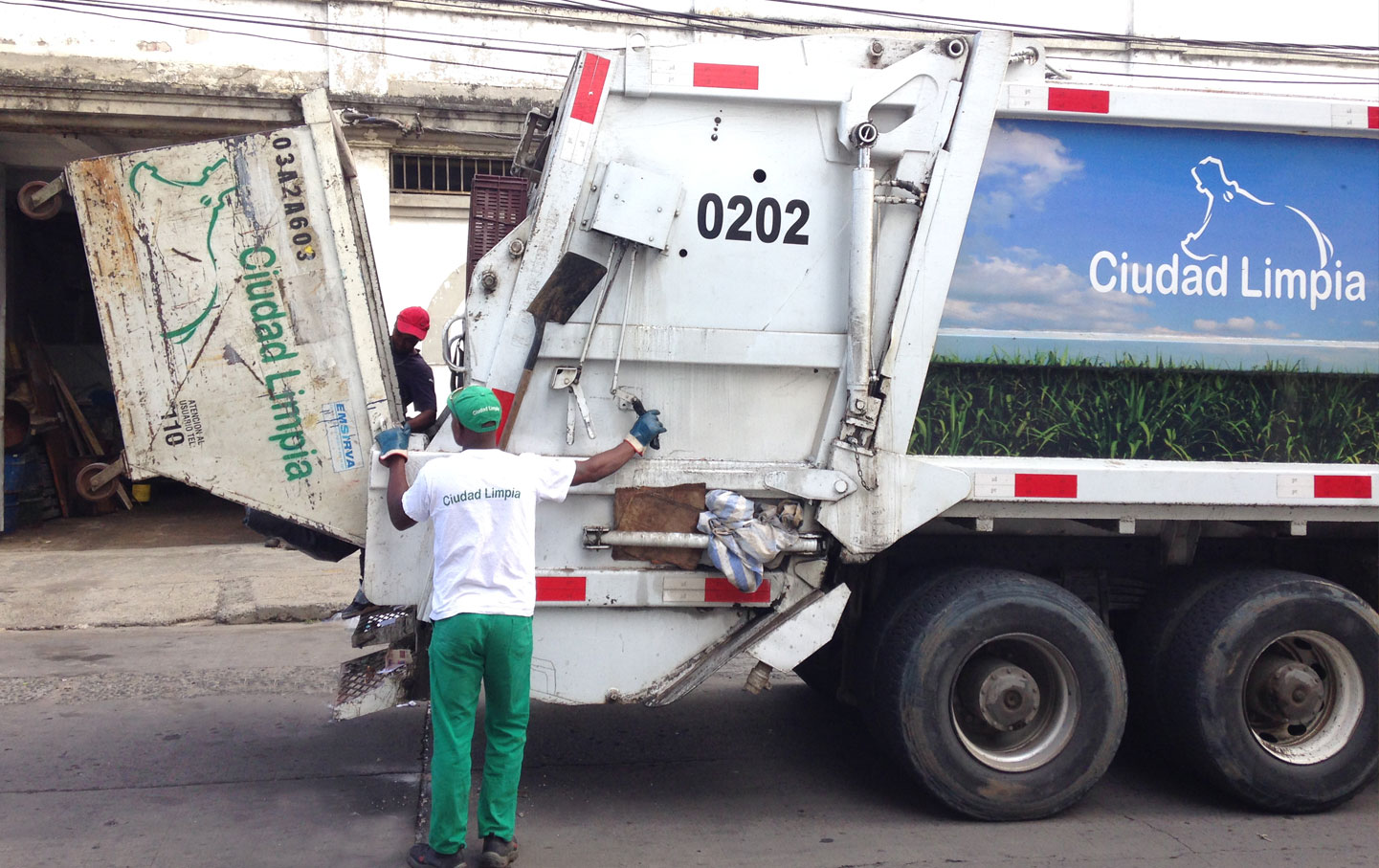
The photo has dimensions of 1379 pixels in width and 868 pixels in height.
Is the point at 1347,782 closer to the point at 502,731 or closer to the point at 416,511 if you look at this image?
the point at 502,731

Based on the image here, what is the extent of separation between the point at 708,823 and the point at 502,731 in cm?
94

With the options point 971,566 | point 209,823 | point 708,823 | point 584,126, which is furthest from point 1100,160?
point 209,823

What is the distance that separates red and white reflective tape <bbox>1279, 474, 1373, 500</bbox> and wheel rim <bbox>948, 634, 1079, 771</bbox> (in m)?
1.05

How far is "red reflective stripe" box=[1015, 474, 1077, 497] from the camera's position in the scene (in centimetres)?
394

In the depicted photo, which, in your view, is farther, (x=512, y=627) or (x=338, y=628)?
(x=338, y=628)

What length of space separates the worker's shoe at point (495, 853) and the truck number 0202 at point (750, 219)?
6.78 feet

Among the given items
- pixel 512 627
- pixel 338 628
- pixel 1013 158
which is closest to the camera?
pixel 512 627

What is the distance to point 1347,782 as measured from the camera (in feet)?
13.7

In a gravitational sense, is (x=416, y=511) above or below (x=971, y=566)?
above

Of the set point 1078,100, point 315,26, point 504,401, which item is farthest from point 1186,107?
point 315,26

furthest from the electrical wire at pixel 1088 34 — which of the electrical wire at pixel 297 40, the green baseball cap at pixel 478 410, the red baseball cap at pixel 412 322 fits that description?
the green baseball cap at pixel 478 410

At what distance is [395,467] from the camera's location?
11.9 ft

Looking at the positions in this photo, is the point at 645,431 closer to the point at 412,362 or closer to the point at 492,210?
the point at 492,210

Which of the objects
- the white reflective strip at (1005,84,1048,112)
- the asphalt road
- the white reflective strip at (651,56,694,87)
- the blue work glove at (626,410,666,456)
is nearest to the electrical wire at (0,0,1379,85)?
the asphalt road
